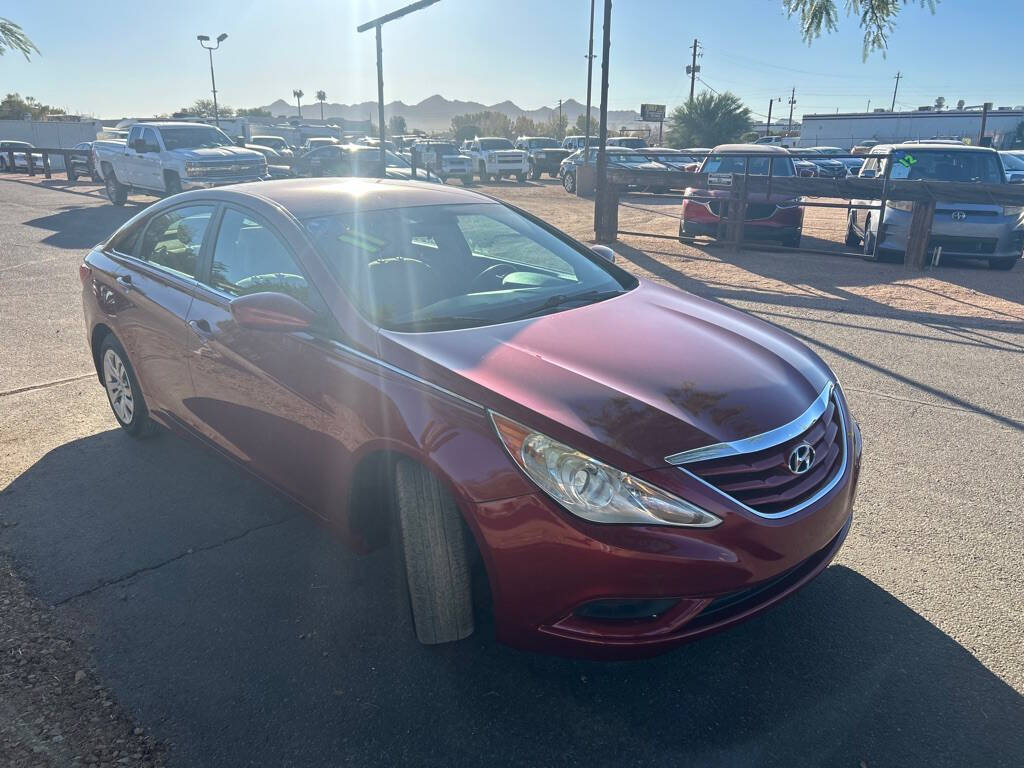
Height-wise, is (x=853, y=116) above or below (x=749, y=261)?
above

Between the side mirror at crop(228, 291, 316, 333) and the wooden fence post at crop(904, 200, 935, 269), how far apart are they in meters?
9.99

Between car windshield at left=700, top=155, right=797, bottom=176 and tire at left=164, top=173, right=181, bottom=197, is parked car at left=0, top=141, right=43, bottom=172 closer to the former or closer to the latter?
tire at left=164, top=173, right=181, bottom=197

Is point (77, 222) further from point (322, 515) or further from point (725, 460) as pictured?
point (725, 460)

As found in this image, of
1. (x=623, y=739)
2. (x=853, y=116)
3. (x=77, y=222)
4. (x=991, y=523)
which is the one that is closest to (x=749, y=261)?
(x=991, y=523)

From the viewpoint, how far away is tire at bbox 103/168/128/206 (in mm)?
19344

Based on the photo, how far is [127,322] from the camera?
434 cm

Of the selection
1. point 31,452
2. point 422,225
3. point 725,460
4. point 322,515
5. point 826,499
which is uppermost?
point 422,225

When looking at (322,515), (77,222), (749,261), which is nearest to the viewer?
(322,515)

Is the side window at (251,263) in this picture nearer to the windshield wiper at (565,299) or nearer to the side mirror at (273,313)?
the side mirror at (273,313)

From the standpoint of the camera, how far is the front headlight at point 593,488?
224 cm

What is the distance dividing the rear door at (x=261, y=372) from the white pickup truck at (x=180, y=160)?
1455 cm

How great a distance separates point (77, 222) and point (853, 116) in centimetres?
6496

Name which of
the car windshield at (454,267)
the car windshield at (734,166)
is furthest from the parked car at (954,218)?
the car windshield at (454,267)

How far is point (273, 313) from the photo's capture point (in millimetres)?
2963
